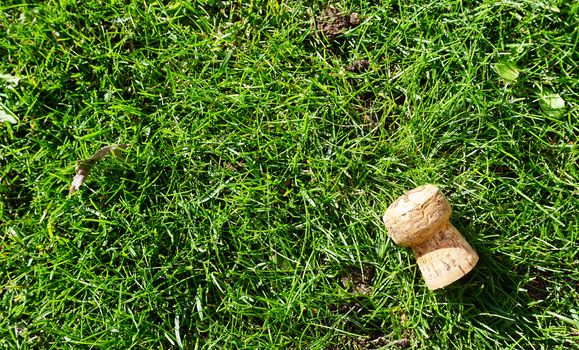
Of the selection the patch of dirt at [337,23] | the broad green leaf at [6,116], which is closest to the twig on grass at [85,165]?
the broad green leaf at [6,116]

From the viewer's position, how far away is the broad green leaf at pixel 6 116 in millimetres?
3176

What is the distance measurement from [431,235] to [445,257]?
0.11 metres

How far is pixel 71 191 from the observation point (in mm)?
3043

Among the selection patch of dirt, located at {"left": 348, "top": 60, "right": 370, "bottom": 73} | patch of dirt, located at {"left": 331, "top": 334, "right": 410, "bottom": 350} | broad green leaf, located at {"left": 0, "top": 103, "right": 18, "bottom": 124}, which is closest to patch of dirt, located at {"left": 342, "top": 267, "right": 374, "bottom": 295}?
patch of dirt, located at {"left": 331, "top": 334, "right": 410, "bottom": 350}

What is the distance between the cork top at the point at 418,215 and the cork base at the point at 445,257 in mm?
66

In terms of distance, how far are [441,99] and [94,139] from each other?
5.48 ft

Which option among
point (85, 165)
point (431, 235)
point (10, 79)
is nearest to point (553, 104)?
point (431, 235)

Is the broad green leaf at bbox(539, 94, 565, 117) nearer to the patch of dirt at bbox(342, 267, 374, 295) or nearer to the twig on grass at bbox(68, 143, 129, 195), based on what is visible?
the patch of dirt at bbox(342, 267, 374, 295)

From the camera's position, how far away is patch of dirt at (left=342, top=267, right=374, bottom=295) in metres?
2.92

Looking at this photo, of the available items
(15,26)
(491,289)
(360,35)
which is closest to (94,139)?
(15,26)

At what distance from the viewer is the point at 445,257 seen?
2.61m

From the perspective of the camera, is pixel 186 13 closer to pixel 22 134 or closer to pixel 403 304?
pixel 22 134

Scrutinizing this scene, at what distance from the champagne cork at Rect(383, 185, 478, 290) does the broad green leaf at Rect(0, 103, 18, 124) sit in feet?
6.26

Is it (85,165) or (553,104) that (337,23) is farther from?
(85,165)
